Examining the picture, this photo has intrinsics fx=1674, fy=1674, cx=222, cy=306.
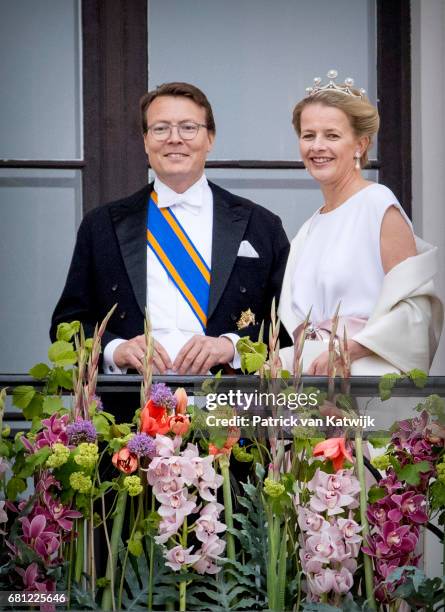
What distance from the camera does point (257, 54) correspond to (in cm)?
657

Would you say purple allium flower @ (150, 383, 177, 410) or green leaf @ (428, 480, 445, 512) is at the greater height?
purple allium flower @ (150, 383, 177, 410)

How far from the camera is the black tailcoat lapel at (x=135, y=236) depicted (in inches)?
240

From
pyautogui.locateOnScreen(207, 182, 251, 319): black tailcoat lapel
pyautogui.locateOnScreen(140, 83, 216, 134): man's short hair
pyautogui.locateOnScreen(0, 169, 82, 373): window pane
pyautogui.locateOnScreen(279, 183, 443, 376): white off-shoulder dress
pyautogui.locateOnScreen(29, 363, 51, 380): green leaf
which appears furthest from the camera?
pyautogui.locateOnScreen(0, 169, 82, 373): window pane

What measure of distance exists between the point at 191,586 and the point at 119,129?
2.16 metres

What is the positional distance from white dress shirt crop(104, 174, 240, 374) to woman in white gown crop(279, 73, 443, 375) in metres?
0.32

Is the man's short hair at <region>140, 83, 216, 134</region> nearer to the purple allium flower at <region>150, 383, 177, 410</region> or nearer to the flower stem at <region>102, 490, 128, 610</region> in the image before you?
the purple allium flower at <region>150, 383, 177, 410</region>

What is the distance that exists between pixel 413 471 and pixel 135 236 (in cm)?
169

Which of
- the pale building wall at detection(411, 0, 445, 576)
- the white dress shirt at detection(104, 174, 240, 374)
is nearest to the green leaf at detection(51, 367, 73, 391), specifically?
the white dress shirt at detection(104, 174, 240, 374)

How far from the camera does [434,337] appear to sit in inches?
235

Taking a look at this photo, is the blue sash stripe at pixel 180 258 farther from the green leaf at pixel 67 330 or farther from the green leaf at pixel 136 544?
the green leaf at pixel 136 544

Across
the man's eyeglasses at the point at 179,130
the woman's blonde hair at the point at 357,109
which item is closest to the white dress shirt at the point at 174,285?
the man's eyeglasses at the point at 179,130

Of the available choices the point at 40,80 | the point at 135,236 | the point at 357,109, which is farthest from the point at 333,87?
the point at 40,80

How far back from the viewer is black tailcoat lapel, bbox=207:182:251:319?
19.9ft

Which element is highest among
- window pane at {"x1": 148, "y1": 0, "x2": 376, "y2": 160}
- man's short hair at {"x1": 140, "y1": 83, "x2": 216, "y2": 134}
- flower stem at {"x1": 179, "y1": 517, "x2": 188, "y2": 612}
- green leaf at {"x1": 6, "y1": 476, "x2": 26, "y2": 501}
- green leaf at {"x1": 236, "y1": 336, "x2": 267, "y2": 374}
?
window pane at {"x1": 148, "y1": 0, "x2": 376, "y2": 160}
